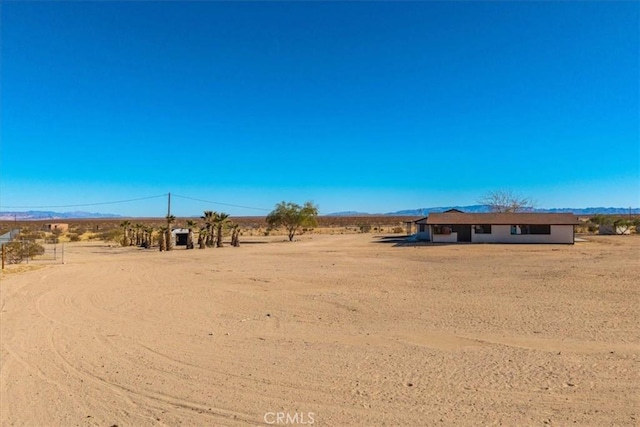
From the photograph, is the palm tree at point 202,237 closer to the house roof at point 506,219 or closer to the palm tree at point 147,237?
the palm tree at point 147,237

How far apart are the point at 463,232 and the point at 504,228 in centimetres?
379

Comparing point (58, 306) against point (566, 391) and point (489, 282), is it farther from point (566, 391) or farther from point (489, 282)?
point (489, 282)

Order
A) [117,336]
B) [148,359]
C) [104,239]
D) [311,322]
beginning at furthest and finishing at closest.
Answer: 1. [104,239]
2. [311,322]
3. [117,336]
4. [148,359]

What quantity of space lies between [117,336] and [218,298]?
5656 millimetres

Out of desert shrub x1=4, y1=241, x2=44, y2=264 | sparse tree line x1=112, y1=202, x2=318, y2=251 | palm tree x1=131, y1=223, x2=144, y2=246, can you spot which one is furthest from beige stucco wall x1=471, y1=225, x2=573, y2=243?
desert shrub x1=4, y1=241, x2=44, y2=264

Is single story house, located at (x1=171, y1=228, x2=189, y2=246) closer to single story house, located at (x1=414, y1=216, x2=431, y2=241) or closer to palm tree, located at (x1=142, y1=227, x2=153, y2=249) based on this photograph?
palm tree, located at (x1=142, y1=227, x2=153, y2=249)

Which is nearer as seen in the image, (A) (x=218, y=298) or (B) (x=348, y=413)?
(B) (x=348, y=413)

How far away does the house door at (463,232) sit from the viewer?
46.9 metres

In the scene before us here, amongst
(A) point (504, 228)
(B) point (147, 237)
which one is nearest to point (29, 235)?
(B) point (147, 237)

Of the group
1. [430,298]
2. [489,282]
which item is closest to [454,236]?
[489,282]

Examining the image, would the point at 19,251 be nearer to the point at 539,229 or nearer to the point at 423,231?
the point at 423,231

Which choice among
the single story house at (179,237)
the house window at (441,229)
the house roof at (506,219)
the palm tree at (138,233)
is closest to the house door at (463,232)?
the house roof at (506,219)

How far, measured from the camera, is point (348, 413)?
6.59m

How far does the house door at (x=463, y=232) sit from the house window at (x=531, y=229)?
13.2 feet
